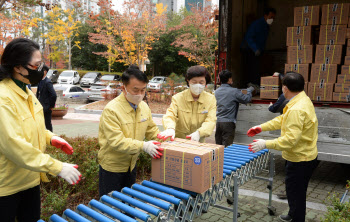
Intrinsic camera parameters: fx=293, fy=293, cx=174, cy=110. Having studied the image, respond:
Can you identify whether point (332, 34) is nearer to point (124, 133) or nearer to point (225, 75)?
point (225, 75)

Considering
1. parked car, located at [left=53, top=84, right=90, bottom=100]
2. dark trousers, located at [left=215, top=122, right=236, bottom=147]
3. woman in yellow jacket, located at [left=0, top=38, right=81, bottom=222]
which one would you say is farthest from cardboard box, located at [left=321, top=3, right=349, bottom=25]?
parked car, located at [left=53, top=84, right=90, bottom=100]

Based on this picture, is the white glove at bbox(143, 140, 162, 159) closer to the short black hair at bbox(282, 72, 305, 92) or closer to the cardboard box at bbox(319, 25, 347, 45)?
the short black hair at bbox(282, 72, 305, 92)

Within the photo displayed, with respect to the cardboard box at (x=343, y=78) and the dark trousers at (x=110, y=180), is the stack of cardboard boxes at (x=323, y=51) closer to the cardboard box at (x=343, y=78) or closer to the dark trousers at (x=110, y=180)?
the cardboard box at (x=343, y=78)

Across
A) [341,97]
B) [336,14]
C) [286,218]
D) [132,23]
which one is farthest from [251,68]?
[132,23]

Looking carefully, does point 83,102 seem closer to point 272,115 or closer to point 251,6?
point 251,6

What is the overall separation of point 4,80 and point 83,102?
16214mm

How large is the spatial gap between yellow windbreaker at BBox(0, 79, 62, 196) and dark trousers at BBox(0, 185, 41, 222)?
3.3 inches

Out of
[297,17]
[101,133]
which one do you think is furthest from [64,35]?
[101,133]

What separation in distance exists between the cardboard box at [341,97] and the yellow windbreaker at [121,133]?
3.98m

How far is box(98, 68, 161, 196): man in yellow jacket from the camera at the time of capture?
244 centimetres

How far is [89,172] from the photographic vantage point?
3.95m

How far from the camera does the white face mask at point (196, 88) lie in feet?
10.7

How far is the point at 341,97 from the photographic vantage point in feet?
17.3

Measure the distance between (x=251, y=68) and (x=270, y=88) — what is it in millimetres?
Result: 1393
